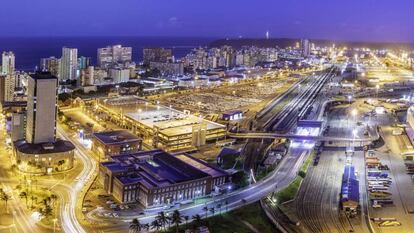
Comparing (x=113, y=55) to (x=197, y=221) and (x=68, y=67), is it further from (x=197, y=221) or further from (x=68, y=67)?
(x=197, y=221)

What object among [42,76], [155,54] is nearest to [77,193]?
[42,76]

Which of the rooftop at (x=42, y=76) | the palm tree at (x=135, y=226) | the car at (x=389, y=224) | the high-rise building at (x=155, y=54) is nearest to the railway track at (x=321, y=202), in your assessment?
the car at (x=389, y=224)

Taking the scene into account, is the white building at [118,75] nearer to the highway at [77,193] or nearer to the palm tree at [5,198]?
the highway at [77,193]

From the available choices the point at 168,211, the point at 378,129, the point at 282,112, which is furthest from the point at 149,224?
the point at 282,112

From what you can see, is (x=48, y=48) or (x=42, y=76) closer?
(x=42, y=76)

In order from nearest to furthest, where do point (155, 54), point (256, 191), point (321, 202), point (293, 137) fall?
point (321, 202)
point (256, 191)
point (293, 137)
point (155, 54)

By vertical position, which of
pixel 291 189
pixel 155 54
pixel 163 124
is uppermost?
pixel 155 54

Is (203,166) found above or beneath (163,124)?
beneath
